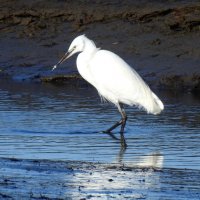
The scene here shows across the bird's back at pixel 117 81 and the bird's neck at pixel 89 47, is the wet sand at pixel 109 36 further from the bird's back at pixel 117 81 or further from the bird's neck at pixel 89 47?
the bird's neck at pixel 89 47

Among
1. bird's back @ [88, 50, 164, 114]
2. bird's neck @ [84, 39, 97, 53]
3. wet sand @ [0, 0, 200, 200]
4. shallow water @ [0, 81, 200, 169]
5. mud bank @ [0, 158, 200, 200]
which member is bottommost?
mud bank @ [0, 158, 200, 200]

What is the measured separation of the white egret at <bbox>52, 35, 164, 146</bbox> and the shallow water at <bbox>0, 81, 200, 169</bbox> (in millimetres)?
387

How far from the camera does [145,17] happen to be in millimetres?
19578

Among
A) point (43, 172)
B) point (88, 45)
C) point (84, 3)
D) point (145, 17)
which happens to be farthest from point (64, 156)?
point (84, 3)

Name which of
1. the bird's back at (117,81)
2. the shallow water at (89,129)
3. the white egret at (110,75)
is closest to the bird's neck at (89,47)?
the white egret at (110,75)

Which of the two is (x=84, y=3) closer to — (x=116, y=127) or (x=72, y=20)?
(x=72, y=20)

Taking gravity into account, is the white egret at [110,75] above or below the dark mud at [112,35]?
below

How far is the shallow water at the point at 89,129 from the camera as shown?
1019 centimetres

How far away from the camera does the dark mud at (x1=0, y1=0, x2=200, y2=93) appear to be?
683 inches

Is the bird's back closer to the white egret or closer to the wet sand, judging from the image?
the white egret

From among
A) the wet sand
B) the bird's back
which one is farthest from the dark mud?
the bird's back

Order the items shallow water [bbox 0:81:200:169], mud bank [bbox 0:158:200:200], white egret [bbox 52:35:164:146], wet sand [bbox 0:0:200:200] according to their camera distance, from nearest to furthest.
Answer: mud bank [bbox 0:158:200:200]
shallow water [bbox 0:81:200:169]
white egret [bbox 52:35:164:146]
wet sand [bbox 0:0:200:200]

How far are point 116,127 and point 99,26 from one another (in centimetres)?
727

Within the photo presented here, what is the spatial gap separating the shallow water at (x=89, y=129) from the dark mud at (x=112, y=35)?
3.86ft
